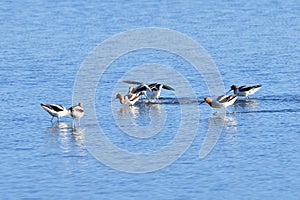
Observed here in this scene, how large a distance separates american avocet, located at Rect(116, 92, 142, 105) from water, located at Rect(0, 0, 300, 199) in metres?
0.30

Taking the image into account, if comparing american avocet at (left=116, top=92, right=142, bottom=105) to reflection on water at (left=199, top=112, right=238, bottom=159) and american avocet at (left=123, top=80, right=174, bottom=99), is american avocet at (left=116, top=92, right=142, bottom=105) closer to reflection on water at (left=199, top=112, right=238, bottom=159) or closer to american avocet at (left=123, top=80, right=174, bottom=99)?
american avocet at (left=123, top=80, right=174, bottom=99)

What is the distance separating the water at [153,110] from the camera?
657 inches

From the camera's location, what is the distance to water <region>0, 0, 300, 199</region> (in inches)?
657

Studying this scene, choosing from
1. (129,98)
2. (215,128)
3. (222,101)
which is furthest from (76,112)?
(222,101)

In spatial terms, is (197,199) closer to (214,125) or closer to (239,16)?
(214,125)

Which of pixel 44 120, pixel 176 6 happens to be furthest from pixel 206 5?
pixel 44 120

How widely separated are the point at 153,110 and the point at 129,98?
107 cm

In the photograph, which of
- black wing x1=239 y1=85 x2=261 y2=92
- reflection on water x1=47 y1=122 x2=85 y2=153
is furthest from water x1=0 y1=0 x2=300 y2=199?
black wing x1=239 y1=85 x2=261 y2=92

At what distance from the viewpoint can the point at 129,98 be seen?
Result: 24422mm

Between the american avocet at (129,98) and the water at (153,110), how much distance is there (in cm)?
30

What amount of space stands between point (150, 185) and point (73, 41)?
18.6m

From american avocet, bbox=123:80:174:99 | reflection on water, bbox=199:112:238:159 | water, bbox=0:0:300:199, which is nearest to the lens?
water, bbox=0:0:300:199

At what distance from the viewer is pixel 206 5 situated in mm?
43188

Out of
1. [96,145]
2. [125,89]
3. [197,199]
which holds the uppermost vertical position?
[125,89]
